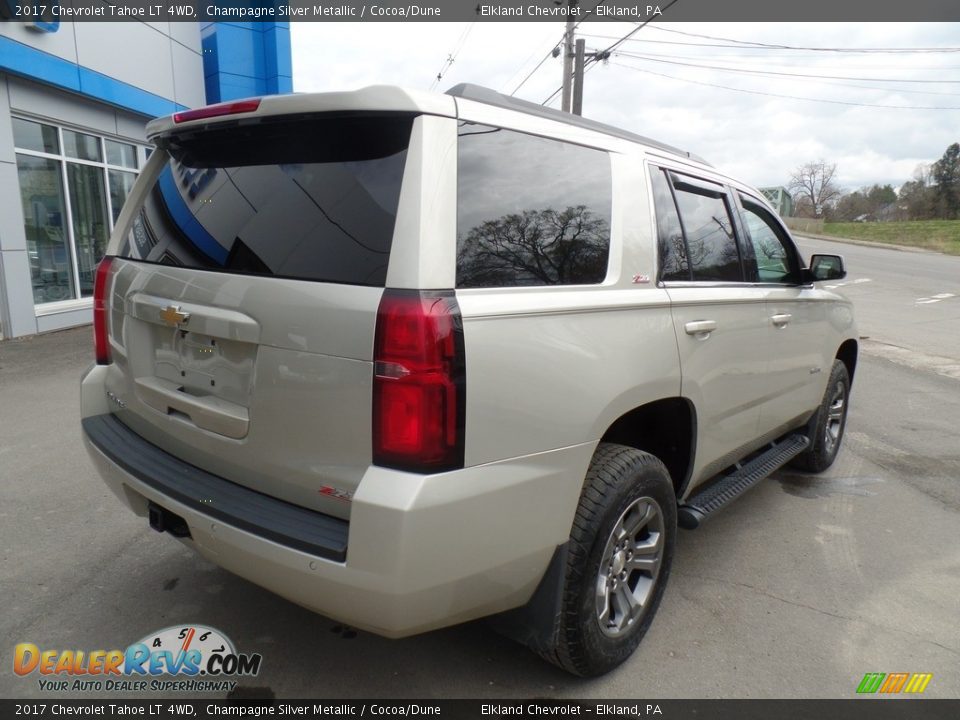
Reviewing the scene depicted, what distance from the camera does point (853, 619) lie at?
304cm

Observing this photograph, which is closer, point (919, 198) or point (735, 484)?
point (735, 484)

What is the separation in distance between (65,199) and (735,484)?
11.3 meters

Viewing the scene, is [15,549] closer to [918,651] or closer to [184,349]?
[184,349]

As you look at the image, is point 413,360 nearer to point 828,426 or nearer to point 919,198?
point 828,426

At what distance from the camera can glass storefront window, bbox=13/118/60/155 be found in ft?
32.1

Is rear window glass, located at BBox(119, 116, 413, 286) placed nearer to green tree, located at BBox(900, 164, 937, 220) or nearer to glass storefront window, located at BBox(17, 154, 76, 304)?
glass storefront window, located at BBox(17, 154, 76, 304)

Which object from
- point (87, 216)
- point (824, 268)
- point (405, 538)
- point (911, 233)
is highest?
point (87, 216)

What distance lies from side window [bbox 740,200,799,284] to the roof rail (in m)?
0.99

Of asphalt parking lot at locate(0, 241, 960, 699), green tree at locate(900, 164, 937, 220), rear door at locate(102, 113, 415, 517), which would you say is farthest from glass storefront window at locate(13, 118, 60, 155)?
green tree at locate(900, 164, 937, 220)

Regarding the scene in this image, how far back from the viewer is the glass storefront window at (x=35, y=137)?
9773mm

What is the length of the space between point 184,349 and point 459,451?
1.15 meters

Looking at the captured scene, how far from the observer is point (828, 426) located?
4.83 metres

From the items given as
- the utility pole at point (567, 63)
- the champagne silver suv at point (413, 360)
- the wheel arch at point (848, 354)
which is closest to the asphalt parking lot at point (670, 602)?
the champagne silver suv at point (413, 360)

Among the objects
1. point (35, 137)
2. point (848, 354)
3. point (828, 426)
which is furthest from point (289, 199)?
point (35, 137)
